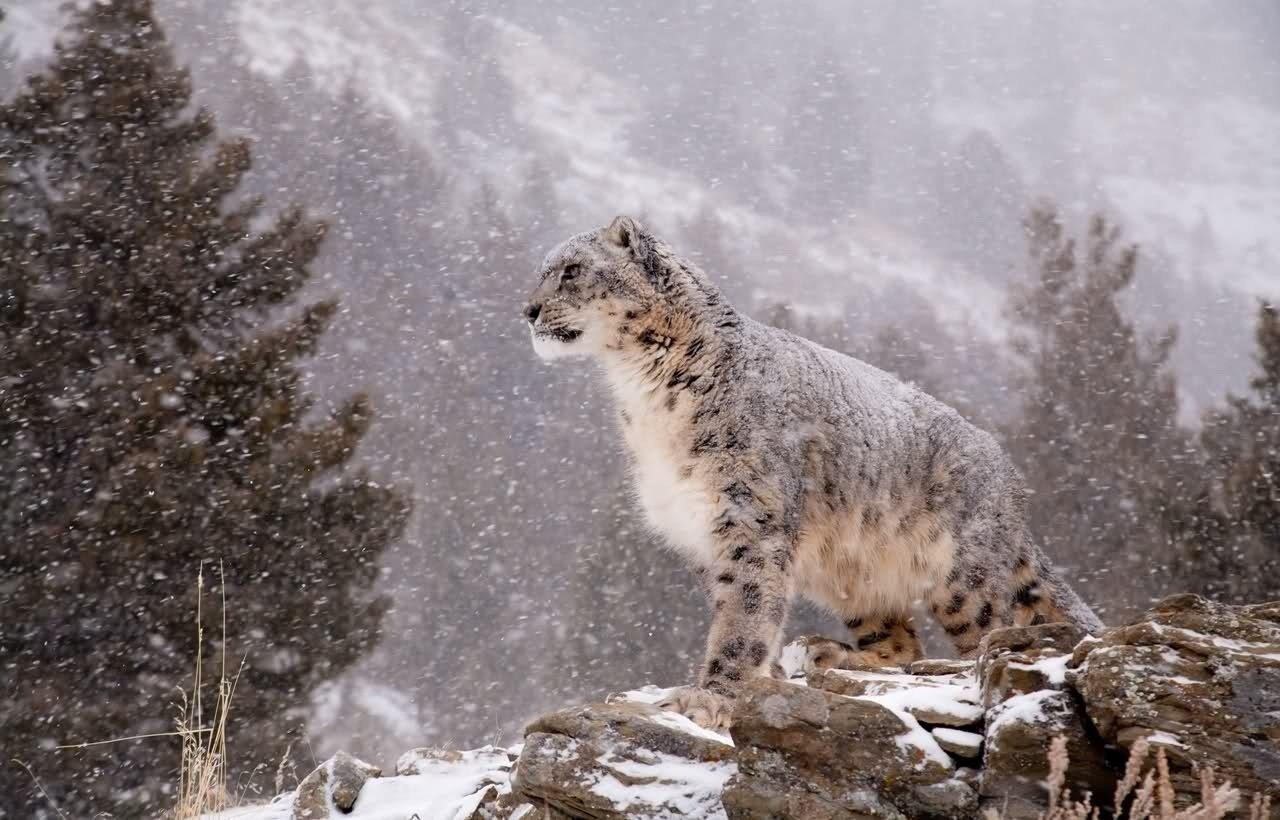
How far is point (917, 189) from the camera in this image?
71688 mm

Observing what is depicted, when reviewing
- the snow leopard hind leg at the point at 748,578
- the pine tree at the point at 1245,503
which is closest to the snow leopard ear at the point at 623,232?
the snow leopard hind leg at the point at 748,578

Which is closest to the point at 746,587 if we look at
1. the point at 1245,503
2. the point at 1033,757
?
the point at 1033,757

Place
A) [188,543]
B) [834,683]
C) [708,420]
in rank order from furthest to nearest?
[188,543]
[708,420]
[834,683]

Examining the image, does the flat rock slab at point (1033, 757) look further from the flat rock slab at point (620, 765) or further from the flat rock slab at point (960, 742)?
the flat rock slab at point (620, 765)

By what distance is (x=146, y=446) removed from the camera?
54.5ft

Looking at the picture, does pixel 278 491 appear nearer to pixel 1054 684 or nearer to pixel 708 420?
pixel 708 420

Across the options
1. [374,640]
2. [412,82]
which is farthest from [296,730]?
[412,82]

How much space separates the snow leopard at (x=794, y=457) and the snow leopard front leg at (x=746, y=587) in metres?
0.01

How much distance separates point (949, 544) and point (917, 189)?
6913cm

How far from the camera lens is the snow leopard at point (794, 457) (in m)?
5.23

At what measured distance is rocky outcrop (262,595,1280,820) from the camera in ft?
9.97

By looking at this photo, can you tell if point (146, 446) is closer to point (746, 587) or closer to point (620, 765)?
point (746, 587)

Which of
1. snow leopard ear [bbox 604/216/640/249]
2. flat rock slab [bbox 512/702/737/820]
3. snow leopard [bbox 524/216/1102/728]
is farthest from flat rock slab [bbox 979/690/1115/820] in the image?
snow leopard ear [bbox 604/216/640/249]

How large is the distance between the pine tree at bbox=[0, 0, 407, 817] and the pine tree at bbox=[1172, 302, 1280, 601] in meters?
13.6
